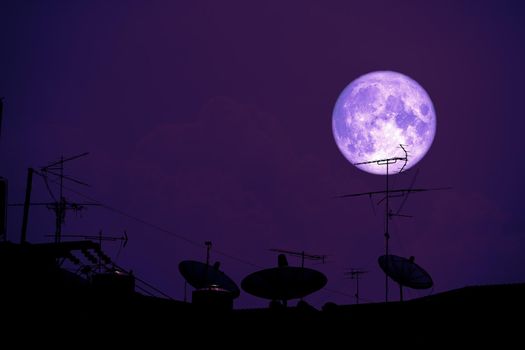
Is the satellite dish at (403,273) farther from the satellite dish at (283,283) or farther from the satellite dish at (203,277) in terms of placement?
the satellite dish at (203,277)

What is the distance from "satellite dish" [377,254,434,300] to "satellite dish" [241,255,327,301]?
4808 millimetres

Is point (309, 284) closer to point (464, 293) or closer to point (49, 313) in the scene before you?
point (464, 293)

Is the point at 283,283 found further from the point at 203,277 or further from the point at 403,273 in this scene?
the point at 403,273

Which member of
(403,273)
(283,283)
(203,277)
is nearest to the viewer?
(283,283)

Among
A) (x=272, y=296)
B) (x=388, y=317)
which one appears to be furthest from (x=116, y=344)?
(x=388, y=317)

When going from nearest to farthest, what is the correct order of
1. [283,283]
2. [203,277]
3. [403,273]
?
[283,283], [203,277], [403,273]

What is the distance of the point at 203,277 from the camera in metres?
27.7

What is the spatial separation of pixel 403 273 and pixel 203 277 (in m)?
8.18

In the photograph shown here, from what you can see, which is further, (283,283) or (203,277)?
(203,277)

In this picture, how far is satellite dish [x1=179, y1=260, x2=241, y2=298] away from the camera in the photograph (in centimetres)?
2756

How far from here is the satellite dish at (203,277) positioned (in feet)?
90.4

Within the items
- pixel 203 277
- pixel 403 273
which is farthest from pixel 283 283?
pixel 403 273

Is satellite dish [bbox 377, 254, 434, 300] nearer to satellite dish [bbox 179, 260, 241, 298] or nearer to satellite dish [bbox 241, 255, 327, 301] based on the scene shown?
satellite dish [bbox 241, 255, 327, 301]

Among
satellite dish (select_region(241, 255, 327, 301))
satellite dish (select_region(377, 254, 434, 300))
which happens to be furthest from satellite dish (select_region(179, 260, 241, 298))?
satellite dish (select_region(377, 254, 434, 300))
